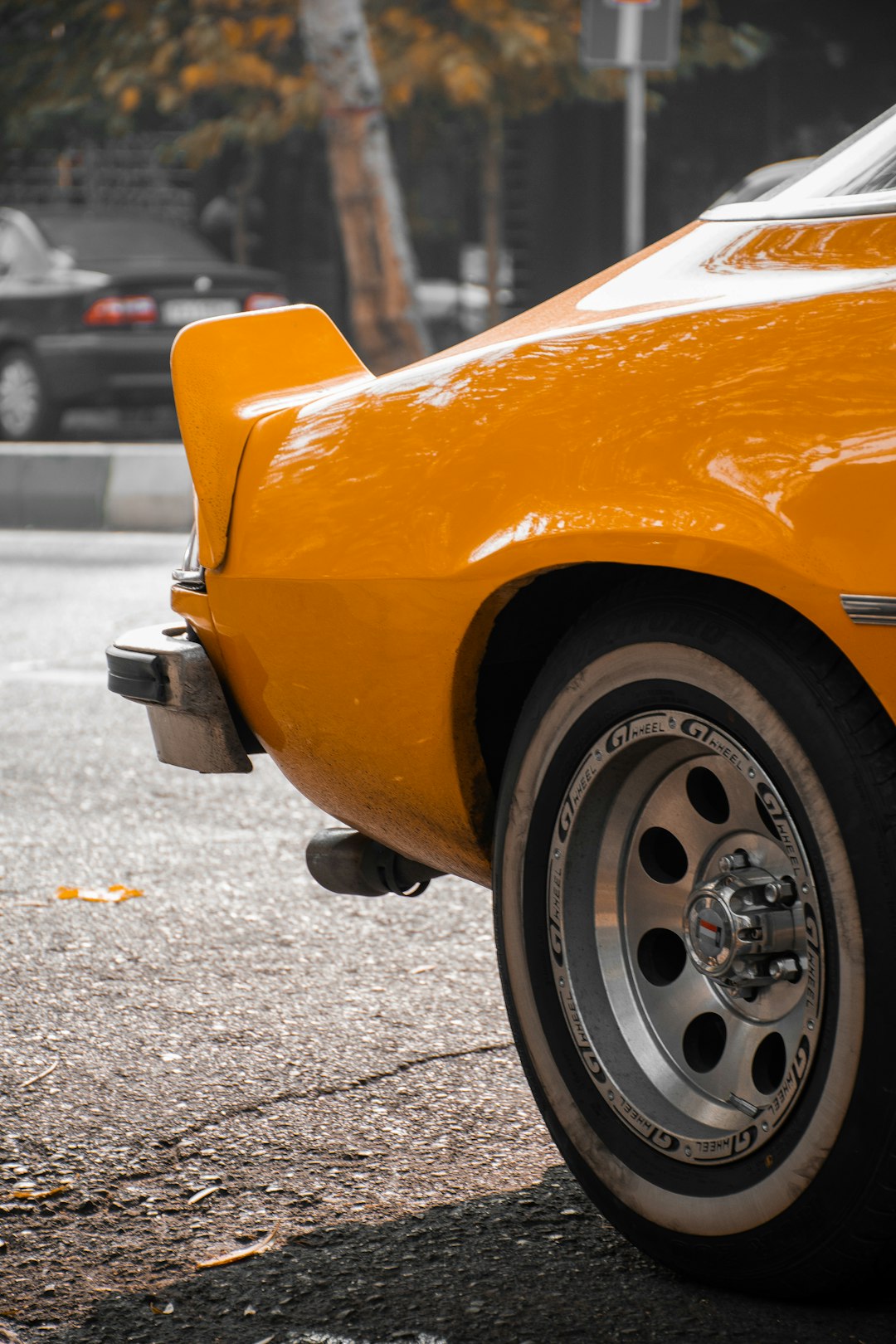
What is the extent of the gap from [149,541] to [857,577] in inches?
353

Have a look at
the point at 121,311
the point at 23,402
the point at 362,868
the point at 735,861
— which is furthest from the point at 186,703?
the point at 23,402

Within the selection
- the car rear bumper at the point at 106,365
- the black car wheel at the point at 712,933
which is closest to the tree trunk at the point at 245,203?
the car rear bumper at the point at 106,365

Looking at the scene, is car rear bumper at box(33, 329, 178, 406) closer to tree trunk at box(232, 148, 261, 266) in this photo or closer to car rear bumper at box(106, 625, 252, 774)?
tree trunk at box(232, 148, 261, 266)

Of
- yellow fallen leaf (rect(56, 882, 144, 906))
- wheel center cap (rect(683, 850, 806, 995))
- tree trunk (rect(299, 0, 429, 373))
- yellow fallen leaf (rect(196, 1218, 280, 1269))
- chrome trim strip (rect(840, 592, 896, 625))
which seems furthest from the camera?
tree trunk (rect(299, 0, 429, 373))

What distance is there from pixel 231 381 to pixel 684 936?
3.67 ft

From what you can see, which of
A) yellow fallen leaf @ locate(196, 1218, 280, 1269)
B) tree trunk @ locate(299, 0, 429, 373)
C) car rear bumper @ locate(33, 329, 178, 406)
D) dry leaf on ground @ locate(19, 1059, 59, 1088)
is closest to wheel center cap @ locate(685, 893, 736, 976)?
yellow fallen leaf @ locate(196, 1218, 280, 1269)

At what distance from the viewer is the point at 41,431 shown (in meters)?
14.4

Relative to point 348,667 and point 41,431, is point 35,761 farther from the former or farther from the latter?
point 41,431

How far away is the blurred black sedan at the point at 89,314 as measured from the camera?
14000 mm

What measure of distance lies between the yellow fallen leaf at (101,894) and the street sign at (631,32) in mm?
7646

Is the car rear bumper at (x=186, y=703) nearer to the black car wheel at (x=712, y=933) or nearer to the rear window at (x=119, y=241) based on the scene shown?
the black car wheel at (x=712, y=933)

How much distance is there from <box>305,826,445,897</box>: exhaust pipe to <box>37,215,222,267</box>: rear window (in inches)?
476

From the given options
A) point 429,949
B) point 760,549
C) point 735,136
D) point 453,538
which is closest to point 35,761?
point 429,949

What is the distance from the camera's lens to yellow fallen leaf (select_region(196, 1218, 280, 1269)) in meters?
2.44
